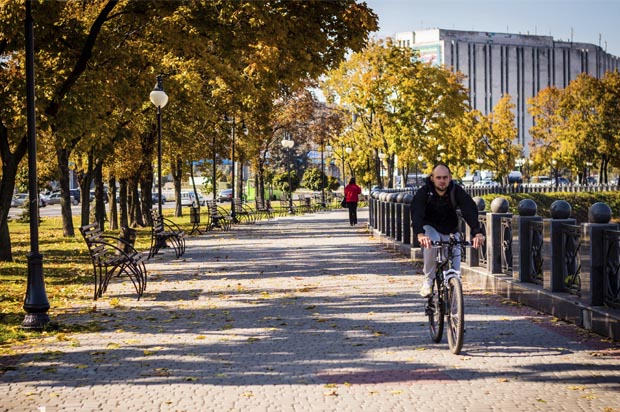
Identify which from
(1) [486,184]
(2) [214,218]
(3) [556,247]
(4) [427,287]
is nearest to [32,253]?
(4) [427,287]

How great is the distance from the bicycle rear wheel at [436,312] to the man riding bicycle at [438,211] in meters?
0.11

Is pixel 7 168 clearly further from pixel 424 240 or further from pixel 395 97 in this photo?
pixel 395 97

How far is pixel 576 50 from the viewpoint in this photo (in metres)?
158

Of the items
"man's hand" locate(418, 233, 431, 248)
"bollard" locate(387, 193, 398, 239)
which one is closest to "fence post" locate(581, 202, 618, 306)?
"man's hand" locate(418, 233, 431, 248)

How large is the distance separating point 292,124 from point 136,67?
1582 inches

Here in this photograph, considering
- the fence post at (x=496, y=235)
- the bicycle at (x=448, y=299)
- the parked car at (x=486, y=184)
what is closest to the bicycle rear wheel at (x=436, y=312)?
the bicycle at (x=448, y=299)

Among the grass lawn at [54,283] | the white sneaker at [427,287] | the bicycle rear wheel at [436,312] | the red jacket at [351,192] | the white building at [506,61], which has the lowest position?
the grass lawn at [54,283]

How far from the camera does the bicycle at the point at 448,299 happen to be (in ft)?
26.9

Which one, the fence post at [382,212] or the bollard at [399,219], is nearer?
the bollard at [399,219]

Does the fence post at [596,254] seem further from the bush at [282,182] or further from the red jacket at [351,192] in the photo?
the bush at [282,182]

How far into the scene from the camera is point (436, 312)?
9.05 meters

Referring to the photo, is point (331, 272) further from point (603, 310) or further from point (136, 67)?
point (603, 310)

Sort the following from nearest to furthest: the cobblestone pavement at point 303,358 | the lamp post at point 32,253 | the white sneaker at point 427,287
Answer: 1. the cobblestone pavement at point 303,358
2. the white sneaker at point 427,287
3. the lamp post at point 32,253

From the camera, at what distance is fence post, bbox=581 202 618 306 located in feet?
31.6
